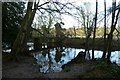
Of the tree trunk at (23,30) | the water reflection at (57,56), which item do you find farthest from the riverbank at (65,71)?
the tree trunk at (23,30)

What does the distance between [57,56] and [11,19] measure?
2146 mm

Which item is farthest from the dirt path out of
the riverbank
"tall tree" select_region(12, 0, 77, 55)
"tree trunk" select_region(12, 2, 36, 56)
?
"tall tree" select_region(12, 0, 77, 55)

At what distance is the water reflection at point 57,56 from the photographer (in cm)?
630

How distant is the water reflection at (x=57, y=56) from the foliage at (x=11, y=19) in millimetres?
1185

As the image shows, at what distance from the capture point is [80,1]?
6668 millimetres

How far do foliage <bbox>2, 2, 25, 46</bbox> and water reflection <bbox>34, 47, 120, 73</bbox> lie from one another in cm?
119

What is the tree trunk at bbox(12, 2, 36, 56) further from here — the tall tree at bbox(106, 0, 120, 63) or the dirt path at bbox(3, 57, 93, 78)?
the tall tree at bbox(106, 0, 120, 63)

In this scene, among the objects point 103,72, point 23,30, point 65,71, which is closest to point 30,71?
point 65,71

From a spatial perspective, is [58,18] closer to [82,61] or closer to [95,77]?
[82,61]

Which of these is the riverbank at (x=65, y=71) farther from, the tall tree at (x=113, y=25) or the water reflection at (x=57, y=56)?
the tall tree at (x=113, y=25)

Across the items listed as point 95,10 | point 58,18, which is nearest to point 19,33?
point 58,18

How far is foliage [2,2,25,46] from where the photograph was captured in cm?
657

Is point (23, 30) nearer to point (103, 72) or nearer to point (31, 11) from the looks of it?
point (31, 11)

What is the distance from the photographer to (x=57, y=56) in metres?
7.56
